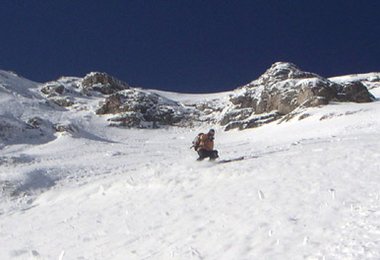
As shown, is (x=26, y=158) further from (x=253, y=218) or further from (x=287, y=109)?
(x=287, y=109)

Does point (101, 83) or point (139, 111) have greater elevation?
point (101, 83)

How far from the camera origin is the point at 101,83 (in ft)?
335

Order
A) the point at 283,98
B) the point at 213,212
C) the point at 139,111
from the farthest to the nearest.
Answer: the point at 139,111
the point at 283,98
the point at 213,212

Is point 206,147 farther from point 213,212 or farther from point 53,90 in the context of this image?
point 53,90

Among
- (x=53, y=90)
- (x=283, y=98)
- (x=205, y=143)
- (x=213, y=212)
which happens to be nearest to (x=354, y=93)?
(x=283, y=98)

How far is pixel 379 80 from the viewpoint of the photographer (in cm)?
10419

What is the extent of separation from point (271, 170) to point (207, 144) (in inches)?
233

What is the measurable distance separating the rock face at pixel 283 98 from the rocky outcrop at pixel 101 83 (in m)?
30.2

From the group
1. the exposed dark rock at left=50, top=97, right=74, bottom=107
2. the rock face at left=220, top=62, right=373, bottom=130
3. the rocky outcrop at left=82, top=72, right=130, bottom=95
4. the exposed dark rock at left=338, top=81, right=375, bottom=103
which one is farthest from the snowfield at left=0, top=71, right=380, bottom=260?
the rocky outcrop at left=82, top=72, right=130, bottom=95

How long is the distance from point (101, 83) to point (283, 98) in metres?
44.7

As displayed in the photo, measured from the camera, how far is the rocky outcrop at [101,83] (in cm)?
9982

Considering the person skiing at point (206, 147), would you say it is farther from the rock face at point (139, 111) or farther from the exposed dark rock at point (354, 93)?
the rock face at point (139, 111)

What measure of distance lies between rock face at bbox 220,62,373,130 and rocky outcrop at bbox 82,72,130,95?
30.2 meters

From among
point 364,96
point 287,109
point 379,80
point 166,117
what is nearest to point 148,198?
point 287,109
